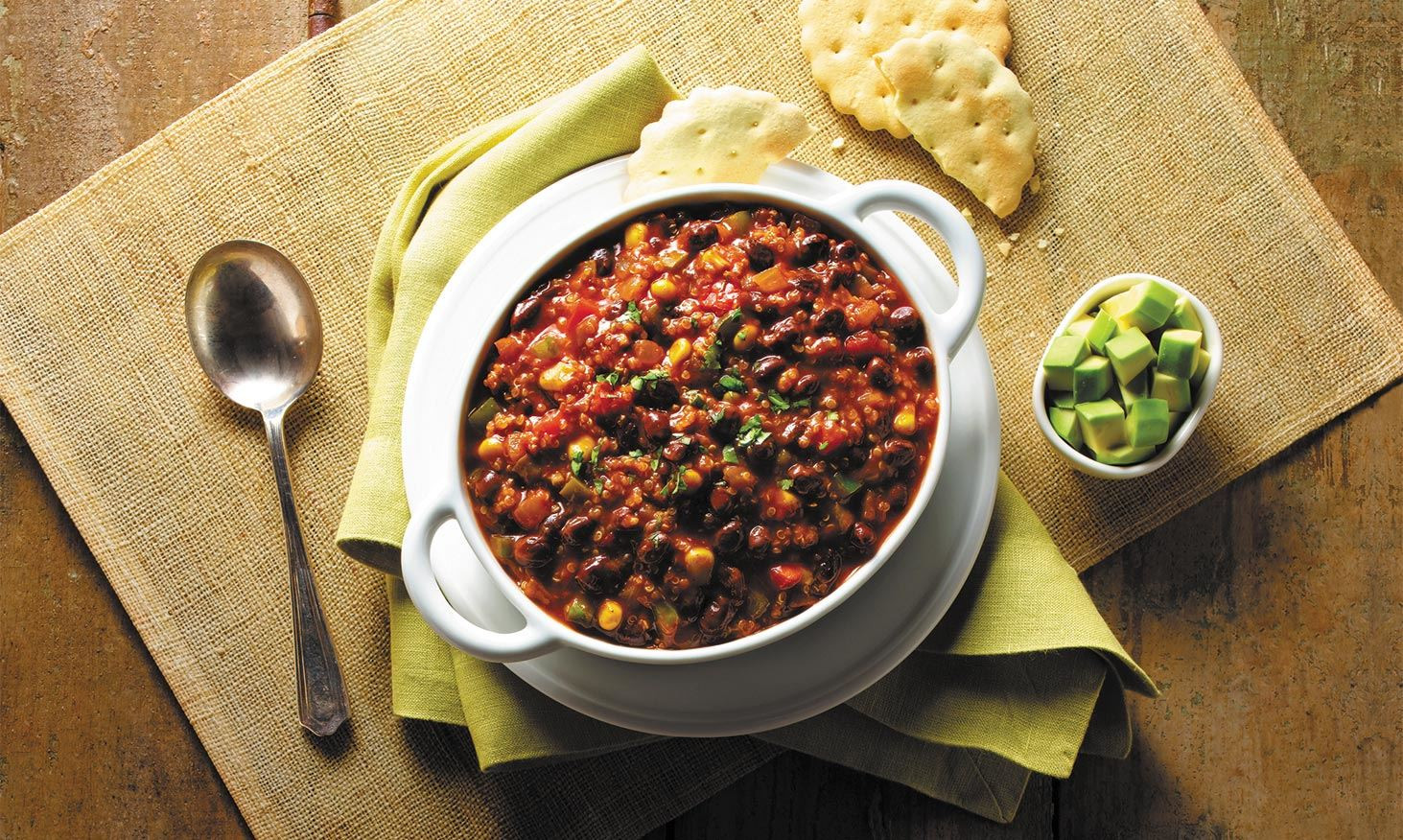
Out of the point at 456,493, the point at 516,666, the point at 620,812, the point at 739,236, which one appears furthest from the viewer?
the point at 620,812

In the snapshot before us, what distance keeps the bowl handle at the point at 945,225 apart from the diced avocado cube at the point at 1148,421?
2.36ft

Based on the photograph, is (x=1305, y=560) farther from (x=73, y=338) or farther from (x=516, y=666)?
(x=73, y=338)

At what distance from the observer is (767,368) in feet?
7.19

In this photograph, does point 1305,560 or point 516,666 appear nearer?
point 516,666

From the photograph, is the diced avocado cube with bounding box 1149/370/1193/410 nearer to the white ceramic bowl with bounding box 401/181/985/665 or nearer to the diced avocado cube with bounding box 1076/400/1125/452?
the diced avocado cube with bounding box 1076/400/1125/452

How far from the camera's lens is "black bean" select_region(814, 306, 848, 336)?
87.2 inches

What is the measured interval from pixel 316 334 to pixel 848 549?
1694 mm

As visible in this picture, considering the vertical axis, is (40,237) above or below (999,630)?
above

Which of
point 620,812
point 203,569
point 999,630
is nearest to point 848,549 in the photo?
point 999,630

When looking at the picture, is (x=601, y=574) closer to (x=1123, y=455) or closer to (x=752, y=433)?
(x=752, y=433)

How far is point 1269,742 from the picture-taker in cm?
314

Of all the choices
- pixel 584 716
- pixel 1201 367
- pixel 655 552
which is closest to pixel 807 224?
pixel 655 552

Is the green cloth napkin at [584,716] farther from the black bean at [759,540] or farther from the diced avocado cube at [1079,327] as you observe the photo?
the black bean at [759,540]

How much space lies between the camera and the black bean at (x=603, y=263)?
2.29 m
